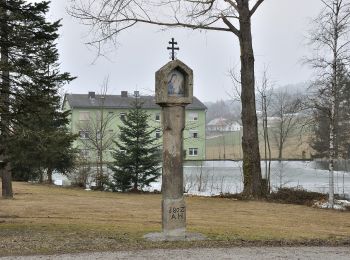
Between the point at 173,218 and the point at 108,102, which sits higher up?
the point at 108,102

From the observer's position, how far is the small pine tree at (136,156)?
31.9 meters

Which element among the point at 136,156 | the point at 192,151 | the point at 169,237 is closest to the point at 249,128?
the point at 136,156

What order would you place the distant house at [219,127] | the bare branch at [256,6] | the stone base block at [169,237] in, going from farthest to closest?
1. the distant house at [219,127]
2. the bare branch at [256,6]
3. the stone base block at [169,237]

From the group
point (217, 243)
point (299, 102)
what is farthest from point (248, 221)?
point (299, 102)

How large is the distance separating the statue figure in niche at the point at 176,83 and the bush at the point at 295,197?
15.0 meters

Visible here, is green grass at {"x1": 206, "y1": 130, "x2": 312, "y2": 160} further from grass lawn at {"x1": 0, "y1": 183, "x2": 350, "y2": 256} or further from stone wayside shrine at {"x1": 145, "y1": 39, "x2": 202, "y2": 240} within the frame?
stone wayside shrine at {"x1": 145, "y1": 39, "x2": 202, "y2": 240}

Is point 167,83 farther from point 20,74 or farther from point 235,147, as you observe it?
point 235,147

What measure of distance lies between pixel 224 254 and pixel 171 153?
7.86ft

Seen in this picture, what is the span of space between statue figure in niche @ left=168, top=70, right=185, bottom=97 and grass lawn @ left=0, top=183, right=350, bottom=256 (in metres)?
2.79

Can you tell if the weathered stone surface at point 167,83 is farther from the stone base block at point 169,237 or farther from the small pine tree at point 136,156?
the small pine tree at point 136,156

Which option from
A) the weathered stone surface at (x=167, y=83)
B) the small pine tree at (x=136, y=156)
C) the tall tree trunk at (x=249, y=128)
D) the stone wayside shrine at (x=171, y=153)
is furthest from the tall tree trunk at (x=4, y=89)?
the small pine tree at (x=136, y=156)

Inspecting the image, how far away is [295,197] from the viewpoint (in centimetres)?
2500

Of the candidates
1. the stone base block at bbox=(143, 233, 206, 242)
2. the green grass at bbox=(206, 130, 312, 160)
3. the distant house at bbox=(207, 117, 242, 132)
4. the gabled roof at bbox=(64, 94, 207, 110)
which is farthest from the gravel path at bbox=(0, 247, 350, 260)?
the distant house at bbox=(207, 117, 242, 132)

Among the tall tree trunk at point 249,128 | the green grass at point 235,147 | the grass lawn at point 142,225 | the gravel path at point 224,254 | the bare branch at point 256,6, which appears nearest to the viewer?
the gravel path at point 224,254
